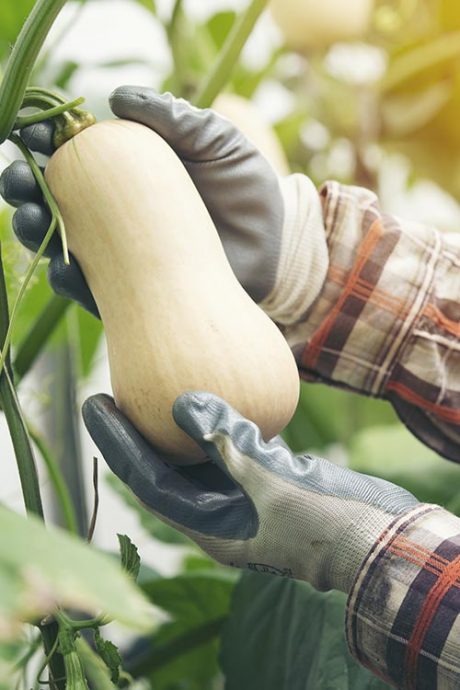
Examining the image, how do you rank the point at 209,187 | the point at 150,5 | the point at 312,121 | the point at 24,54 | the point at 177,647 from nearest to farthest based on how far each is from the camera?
1. the point at 24,54
2. the point at 209,187
3. the point at 177,647
4. the point at 150,5
5. the point at 312,121

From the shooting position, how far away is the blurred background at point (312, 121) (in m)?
0.89

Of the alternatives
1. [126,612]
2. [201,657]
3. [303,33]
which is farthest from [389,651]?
[303,33]

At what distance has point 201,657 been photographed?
815mm

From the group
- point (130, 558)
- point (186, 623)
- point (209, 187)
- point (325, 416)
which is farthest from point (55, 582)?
point (325, 416)

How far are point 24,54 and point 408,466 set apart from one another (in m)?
0.54

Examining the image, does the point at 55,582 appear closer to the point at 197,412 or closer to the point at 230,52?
the point at 197,412

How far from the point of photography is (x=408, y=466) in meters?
0.84

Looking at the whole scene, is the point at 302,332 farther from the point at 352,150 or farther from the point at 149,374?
the point at 352,150

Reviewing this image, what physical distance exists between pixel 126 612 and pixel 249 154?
14.8 inches

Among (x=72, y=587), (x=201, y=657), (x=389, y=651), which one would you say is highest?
(x=72, y=587)

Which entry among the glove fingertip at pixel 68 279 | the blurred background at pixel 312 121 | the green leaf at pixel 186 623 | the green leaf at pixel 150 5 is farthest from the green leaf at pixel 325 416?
the glove fingertip at pixel 68 279

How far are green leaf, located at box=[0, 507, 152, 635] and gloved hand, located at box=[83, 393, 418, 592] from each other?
195 millimetres

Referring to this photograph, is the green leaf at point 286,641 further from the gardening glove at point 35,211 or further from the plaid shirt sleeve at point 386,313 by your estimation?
the gardening glove at point 35,211

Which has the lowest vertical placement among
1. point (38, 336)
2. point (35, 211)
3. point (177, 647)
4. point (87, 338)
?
point (177, 647)
